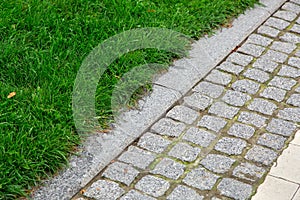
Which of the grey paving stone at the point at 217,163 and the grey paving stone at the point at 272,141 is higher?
the grey paving stone at the point at 272,141

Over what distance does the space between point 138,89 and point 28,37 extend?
1.00 m

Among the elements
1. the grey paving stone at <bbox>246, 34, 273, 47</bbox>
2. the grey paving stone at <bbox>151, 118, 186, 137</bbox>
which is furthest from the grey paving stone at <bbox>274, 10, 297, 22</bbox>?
the grey paving stone at <bbox>151, 118, 186, 137</bbox>

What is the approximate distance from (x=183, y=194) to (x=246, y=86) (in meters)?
1.36

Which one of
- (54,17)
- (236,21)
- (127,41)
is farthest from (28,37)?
(236,21)

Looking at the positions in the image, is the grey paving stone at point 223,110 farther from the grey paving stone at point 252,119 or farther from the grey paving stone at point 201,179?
the grey paving stone at point 201,179

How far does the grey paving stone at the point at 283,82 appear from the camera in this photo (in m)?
4.75

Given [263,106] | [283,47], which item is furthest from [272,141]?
[283,47]

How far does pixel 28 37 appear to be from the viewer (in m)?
4.84

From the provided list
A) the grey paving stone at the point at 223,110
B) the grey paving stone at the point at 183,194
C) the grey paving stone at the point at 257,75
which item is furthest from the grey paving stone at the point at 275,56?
the grey paving stone at the point at 183,194

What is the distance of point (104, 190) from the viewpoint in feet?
12.0

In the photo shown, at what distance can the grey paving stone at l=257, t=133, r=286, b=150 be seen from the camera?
4083 mm

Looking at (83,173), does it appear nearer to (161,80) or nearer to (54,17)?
(161,80)

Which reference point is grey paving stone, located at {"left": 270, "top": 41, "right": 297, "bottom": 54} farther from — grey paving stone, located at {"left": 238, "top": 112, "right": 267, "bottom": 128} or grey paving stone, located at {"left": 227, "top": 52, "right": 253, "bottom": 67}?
grey paving stone, located at {"left": 238, "top": 112, "right": 267, "bottom": 128}

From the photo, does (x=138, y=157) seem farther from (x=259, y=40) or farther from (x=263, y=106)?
(x=259, y=40)
